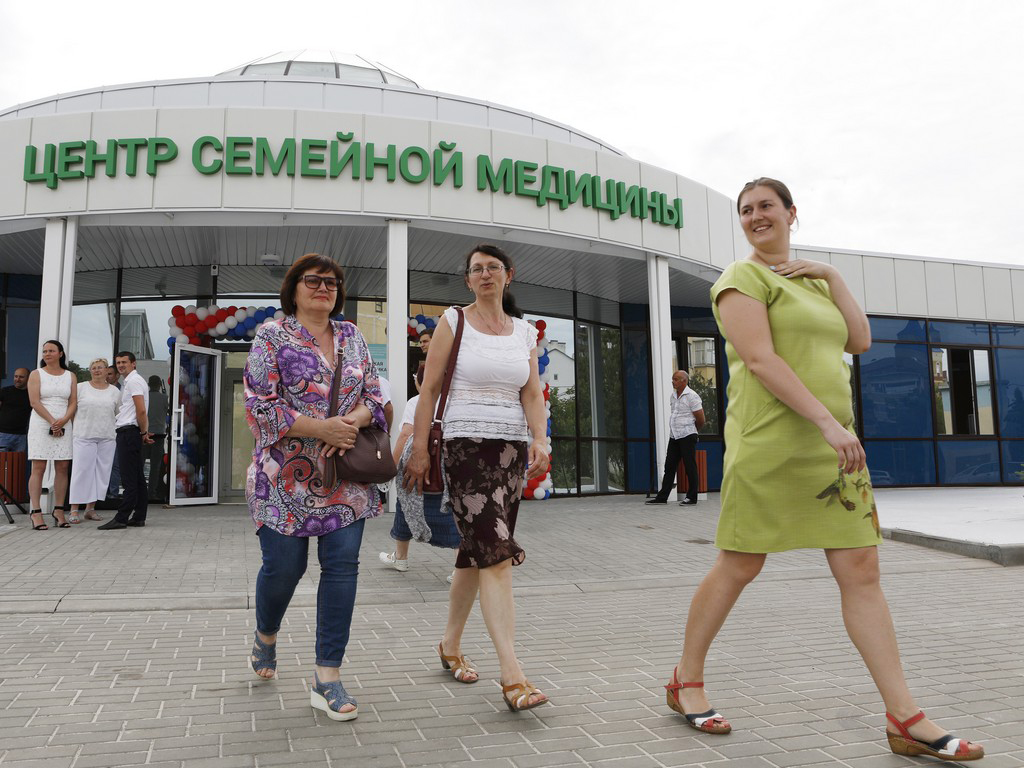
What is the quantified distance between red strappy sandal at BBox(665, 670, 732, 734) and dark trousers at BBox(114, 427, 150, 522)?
738 cm

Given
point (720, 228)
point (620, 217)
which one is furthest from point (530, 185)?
point (720, 228)

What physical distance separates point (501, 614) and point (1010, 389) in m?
18.3

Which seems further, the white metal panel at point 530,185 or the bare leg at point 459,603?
the white metal panel at point 530,185

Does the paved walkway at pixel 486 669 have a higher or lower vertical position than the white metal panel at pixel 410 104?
lower

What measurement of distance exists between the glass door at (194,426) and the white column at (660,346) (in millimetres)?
6851

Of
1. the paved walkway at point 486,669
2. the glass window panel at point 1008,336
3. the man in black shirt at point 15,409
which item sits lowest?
the paved walkway at point 486,669

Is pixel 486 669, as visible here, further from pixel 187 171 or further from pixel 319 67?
pixel 319 67

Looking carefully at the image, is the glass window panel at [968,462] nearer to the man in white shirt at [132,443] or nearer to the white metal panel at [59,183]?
the man in white shirt at [132,443]

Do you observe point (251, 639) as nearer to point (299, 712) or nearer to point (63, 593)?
point (299, 712)

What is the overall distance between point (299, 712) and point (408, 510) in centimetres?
246

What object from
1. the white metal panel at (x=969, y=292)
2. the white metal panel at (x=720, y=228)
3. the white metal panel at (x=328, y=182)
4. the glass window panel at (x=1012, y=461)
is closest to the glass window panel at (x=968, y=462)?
the glass window panel at (x=1012, y=461)

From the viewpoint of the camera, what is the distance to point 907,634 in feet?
13.7

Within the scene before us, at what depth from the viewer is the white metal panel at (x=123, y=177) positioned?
31.6 feet

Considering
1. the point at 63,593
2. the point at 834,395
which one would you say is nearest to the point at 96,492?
the point at 63,593
